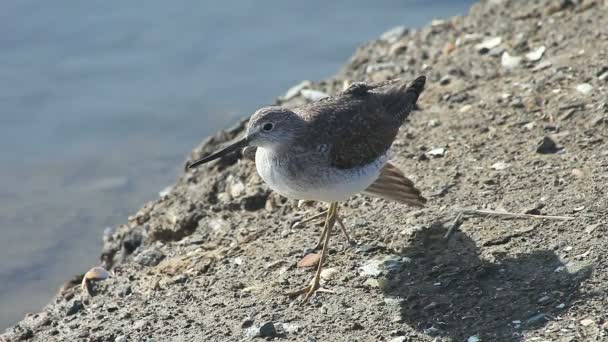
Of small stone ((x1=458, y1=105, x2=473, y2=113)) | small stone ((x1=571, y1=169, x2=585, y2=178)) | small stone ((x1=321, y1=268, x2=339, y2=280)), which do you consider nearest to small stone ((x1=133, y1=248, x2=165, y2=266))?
small stone ((x1=321, y1=268, x2=339, y2=280))

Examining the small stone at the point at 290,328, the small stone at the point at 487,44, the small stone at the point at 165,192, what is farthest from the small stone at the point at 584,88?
the small stone at the point at 165,192

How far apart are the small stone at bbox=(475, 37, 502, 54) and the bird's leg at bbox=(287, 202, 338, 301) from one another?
3.48 metres

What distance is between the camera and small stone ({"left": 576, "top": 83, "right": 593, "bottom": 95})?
816 cm

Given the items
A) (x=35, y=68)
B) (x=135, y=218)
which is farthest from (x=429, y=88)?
(x=35, y=68)

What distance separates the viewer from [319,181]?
6.50 meters

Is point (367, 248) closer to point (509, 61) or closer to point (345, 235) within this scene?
point (345, 235)

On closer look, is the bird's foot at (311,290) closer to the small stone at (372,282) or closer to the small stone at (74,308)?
the small stone at (372,282)

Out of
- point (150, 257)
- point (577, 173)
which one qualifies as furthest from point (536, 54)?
point (150, 257)

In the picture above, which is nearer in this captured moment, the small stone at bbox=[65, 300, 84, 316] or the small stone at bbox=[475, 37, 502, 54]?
the small stone at bbox=[65, 300, 84, 316]

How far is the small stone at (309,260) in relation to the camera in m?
6.85

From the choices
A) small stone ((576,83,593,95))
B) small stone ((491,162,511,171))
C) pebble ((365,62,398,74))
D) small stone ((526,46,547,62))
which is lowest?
small stone ((491,162,511,171))

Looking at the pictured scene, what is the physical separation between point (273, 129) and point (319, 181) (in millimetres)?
520

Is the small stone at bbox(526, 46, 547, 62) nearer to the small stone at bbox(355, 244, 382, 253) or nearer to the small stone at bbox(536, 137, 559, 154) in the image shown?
the small stone at bbox(536, 137, 559, 154)

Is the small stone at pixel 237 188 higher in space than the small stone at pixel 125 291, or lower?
higher
